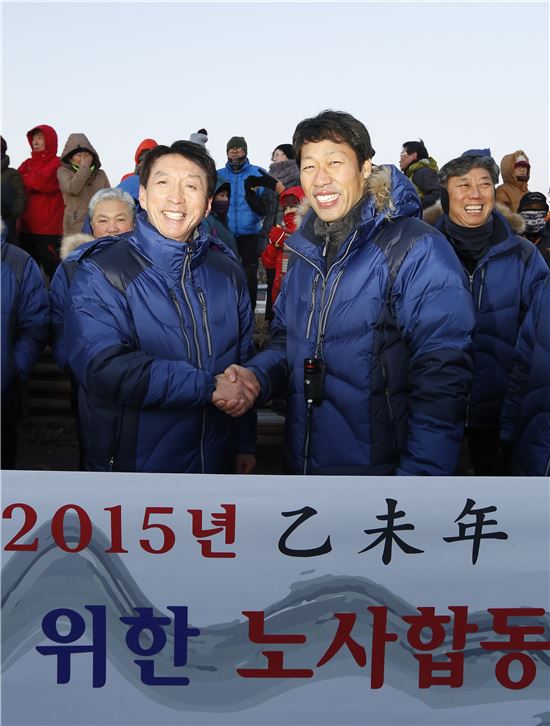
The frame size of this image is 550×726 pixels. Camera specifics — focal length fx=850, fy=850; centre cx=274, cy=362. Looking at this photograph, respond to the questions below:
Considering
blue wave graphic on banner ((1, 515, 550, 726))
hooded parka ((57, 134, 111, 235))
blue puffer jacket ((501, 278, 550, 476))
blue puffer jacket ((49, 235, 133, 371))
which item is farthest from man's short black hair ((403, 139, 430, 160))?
blue wave graphic on banner ((1, 515, 550, 726))

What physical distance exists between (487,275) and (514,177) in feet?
10.2

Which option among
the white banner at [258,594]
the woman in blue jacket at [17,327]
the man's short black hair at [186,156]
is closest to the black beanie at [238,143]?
the woman in blue jacket at [17,327]

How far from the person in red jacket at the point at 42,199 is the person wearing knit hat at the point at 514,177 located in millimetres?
3245

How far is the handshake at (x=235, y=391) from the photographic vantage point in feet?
8.09

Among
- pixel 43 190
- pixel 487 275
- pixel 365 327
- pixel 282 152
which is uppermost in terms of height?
pixel 282 152

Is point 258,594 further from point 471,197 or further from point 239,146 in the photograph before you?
point 239,146

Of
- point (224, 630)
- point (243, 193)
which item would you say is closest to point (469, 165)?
point (224, 630)

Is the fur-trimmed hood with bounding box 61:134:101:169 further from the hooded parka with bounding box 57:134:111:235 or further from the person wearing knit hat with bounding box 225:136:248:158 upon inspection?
the person wearing knit hat with bounding box 225:136:248:158

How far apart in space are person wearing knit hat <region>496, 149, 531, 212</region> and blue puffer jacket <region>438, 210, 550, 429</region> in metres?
2.85

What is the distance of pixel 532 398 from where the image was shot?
8.91 ft

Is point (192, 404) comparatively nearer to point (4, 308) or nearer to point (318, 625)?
point (318, 625)

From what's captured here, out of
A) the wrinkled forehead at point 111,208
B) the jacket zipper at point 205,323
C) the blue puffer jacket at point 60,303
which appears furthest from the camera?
the wrinkled forehead at point 111,208

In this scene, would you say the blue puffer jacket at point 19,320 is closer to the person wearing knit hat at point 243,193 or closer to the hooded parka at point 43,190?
the hooded parka at point 43,190

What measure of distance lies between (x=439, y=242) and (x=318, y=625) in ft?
3.56
